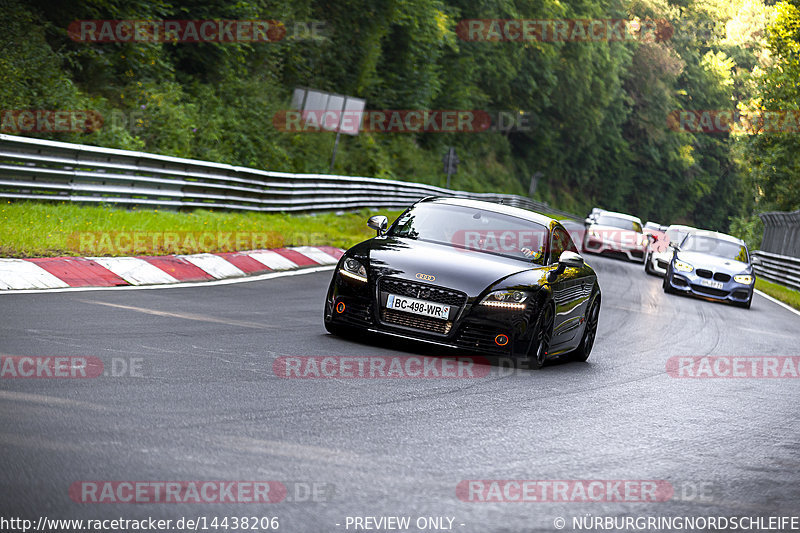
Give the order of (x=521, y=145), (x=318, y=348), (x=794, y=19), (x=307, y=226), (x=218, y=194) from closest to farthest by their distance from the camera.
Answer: (x=318, y=348) → (x=218, y=194) → (x=307, y=226) → (x=794, y=19) → (x=521, y=145)

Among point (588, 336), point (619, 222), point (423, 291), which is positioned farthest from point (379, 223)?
point (619, 222)

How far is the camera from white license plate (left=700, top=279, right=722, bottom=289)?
832 inches

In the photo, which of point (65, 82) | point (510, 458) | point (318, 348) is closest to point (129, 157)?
point (65, 82)

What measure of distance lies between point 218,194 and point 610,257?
17306 millimetres

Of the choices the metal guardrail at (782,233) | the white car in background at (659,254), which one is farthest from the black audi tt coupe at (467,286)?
the metal guardrail at (782,233)

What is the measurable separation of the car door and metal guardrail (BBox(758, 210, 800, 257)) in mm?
22949

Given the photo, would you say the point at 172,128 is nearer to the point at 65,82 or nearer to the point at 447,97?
the point at 65,82

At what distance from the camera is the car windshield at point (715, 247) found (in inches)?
884

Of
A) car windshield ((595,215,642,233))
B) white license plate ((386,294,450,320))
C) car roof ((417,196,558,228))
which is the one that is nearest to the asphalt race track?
white license plate ((386,294,450,320))

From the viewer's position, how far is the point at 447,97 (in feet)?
169

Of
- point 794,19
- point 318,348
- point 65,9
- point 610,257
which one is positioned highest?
point 794,19

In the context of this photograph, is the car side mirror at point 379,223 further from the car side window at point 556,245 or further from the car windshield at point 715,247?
the car windshield at point 715,247

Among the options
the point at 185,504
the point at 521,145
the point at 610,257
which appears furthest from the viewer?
the point at 521,145

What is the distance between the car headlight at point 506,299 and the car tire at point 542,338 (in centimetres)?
24
